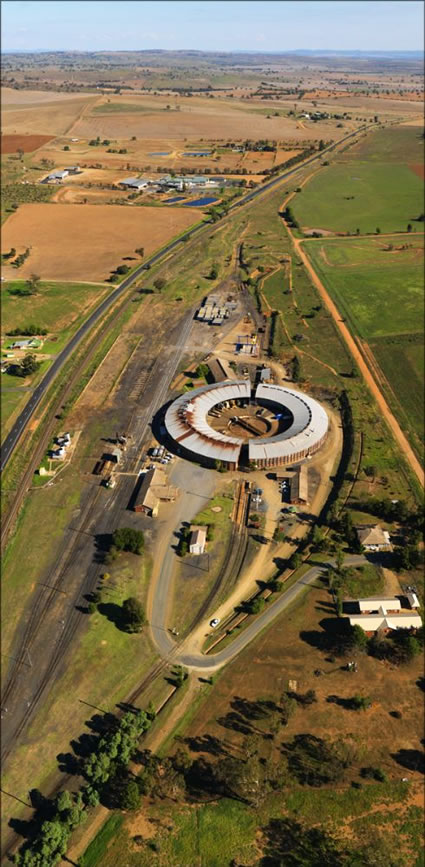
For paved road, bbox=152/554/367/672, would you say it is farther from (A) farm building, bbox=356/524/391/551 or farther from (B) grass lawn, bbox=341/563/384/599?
(A) farm building, bbox=356/524/391/551

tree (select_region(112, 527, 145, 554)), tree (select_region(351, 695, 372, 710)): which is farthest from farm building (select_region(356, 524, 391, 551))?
tree (select_region(112, 527, 145, 554))

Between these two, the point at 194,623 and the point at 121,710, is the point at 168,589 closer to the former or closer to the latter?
the point at 194,623

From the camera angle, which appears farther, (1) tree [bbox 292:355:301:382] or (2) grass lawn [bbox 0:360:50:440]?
(1) tree [bbox 292:355:301:382]

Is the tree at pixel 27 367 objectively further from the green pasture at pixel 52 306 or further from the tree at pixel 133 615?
the tree at pixel 133 615

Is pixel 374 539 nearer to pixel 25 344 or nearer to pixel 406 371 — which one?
pixel 406 371

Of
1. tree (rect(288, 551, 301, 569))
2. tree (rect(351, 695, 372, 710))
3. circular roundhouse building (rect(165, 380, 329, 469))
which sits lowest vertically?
tree (rect(351, 695, 372, 710))

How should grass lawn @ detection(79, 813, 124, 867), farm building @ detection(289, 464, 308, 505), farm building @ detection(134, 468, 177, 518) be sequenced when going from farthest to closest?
farm building @ detection(289, 464, 308, 505)
farm building @ detection(134, 468, 177, 518)
grass lawn @ detection(79, 813, 124, 867)

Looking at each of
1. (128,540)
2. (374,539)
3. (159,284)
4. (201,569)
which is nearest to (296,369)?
(374,539)
